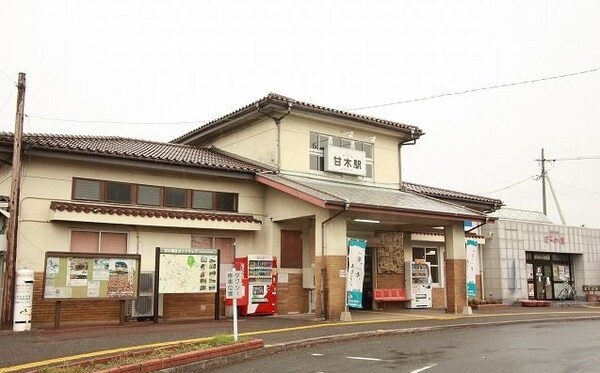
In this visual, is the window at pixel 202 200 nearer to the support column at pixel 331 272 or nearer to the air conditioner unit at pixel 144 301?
the air conditioner unit at pixel 144 301

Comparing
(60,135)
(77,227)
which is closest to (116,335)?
(77,227)

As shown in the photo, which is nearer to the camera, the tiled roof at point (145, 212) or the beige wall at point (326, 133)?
the tiled roof at point (145, 212)

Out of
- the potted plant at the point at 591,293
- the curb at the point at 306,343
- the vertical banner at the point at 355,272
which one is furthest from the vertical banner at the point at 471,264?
the potted plant at the point at 591,293

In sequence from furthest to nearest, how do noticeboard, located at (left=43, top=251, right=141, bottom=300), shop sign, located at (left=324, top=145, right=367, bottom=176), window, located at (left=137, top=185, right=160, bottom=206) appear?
1. shop sign, located at (left=324, top=145, right=367, bottom=176)
2. window, located at (left=137, top=185, right=160, bottom=206)
3. noticeboard, located at (left=43, top=251, right=141, bottom=300)

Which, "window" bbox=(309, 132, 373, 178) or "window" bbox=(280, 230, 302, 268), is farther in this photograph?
"window" bbox=(309, 132, 373, 178)

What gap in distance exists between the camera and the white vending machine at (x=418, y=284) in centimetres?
2228

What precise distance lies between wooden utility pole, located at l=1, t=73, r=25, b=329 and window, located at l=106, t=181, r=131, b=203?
2.55 m

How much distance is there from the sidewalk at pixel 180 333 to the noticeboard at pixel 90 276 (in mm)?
840

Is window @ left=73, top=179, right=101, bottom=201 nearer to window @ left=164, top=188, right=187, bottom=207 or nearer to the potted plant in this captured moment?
window @ left=164, top=188, right=187, bottom=207

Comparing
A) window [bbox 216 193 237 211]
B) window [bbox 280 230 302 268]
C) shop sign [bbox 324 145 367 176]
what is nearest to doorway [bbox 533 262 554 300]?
shop sign [bbox 324 145 367 176]

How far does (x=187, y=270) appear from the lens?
15.9 m

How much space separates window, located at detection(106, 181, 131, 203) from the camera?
16016mm

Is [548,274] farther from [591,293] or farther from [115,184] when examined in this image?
[115,184]

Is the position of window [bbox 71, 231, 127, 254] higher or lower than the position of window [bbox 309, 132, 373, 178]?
lower
